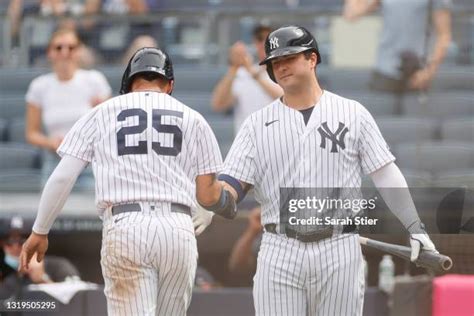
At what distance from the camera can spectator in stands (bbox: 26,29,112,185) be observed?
348 inches

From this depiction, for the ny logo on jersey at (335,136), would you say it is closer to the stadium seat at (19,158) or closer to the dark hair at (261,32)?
the dark hair at (261,32)

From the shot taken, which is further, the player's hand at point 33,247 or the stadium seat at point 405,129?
the stadium seat at point 405,129

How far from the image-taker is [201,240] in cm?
843

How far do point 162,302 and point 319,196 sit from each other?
80cm

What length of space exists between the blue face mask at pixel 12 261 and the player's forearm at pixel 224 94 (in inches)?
76.1

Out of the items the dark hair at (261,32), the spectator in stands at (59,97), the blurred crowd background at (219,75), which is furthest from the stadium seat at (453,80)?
the spectator in stands at (59,97)

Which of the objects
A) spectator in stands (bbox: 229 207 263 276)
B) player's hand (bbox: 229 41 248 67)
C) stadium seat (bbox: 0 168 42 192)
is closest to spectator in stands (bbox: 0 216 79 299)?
stadium seat (bbox: 0 168 42 192)

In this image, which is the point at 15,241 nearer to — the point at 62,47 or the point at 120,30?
the point at 62,47

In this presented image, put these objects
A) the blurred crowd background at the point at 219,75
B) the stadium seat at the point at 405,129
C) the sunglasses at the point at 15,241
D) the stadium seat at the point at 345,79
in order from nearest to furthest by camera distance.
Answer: the sunglasses at the point at 15,241 < the blurred crowd background at the point at 219,75 < the stadium seat at the point at 405,129 < the stadium seat at the point at 345,79

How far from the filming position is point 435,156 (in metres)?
8.82

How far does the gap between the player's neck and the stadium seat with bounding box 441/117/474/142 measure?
330cm

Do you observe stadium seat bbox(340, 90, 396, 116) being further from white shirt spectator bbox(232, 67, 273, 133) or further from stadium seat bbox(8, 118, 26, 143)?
stadium seat bbox(8, 118, 26, 143)

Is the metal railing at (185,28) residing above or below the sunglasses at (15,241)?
above

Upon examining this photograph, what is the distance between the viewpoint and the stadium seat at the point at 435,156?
8.67 metres
